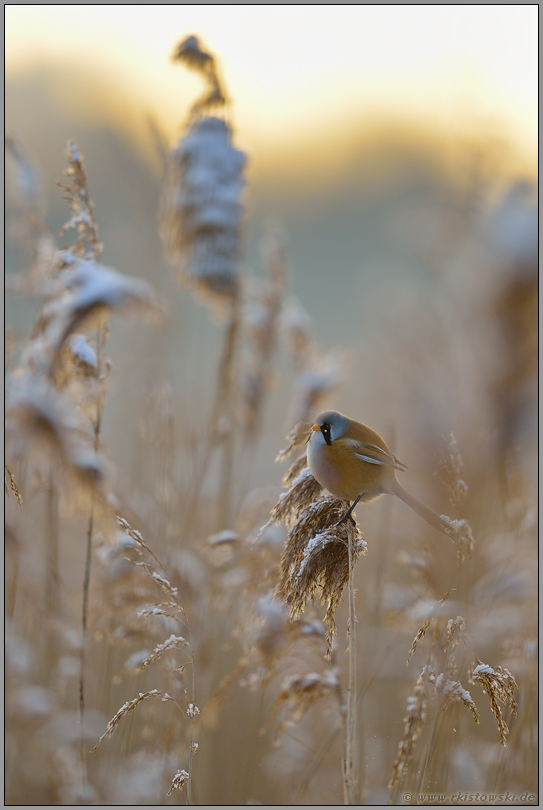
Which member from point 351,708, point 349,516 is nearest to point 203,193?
point 349,516

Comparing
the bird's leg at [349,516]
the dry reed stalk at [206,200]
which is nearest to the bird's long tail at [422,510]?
the bird's leg at [349,516]

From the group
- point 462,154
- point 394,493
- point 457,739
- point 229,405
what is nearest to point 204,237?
point 229,405

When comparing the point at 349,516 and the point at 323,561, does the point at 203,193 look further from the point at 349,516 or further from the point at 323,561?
the point at 323,561

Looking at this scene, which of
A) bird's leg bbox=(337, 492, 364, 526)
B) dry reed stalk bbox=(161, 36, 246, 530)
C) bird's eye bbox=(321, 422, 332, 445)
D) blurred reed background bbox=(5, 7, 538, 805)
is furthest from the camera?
dry reed stalk bbox=(161, 36, 246, 530)

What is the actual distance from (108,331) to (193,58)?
3.79ft

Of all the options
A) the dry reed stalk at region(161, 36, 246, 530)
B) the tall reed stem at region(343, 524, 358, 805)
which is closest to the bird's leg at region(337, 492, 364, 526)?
the tall reed stem at region(343, 524, 358, 805)

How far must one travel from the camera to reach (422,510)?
5.00 feet

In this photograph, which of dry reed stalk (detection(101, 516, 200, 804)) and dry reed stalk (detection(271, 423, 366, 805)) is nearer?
dry reed stalk (detection(271, 423, 366, 805))

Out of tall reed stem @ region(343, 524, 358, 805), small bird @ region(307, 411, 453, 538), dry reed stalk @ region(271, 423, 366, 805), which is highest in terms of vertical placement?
small bird @ region(307, 411, 453, 538)

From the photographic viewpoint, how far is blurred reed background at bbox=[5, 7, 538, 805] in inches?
48.1

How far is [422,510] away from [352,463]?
26cm

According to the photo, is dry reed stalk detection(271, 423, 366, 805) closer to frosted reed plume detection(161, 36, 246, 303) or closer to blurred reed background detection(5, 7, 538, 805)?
blurred reed background detection(5, 7, 538, 805)

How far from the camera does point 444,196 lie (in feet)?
5.59

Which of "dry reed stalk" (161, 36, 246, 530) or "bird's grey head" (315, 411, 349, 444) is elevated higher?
"dry reed stalk" (161, 36, 246, 530)
